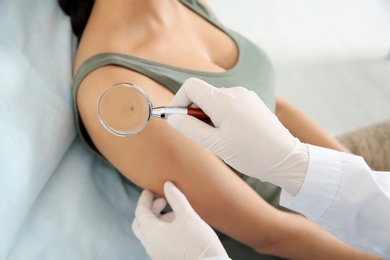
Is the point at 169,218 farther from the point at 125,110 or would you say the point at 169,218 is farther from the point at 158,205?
the point at 125,110

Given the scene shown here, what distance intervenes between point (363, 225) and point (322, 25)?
5.69ft

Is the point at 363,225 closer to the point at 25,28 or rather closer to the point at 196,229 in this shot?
the point at 196,229

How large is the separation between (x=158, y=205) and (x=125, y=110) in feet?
0.86

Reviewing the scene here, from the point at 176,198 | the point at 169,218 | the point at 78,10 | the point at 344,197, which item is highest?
the point at 344,197

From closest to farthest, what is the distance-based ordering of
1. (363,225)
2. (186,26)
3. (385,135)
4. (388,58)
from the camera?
(363,225) < (186,26) < (385,135) < (388,58)

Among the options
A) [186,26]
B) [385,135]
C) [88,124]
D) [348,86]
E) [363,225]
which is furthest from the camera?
[348,86]

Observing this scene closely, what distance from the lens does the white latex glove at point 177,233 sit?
3.04 ft

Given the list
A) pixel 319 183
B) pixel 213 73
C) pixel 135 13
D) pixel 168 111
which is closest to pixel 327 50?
pixel 213 73

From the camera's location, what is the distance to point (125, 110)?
0.91 meters

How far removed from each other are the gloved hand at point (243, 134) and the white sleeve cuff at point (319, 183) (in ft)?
0.05

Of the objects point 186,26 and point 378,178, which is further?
point 186,26

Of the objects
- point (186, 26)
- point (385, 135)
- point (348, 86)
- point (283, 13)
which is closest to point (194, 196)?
point (186, 26)

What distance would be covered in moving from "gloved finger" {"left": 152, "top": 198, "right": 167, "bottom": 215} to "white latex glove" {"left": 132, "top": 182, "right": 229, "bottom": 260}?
22 millimetres

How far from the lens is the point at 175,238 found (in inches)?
37.6
